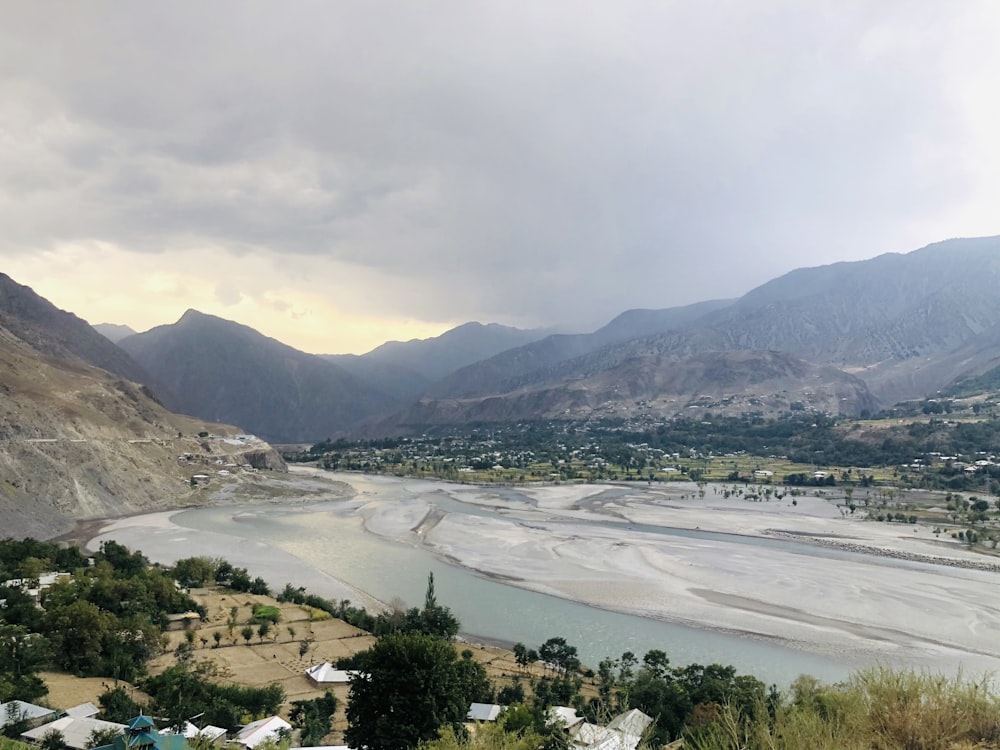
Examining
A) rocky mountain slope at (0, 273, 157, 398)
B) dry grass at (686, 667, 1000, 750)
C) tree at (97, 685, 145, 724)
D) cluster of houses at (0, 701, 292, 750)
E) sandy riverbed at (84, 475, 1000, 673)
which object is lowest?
sandy riverbed at (84, 475, 1000, 673)

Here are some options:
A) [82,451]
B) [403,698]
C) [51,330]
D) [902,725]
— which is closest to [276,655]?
[403,698]

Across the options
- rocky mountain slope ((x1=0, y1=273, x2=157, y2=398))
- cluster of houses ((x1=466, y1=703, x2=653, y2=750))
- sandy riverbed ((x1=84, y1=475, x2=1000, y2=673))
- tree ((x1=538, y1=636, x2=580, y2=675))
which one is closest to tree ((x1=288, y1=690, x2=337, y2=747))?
cluster of houses ((x1=466, y1=703, x2=653, y2=750))

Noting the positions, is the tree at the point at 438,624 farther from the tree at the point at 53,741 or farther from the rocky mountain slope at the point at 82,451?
the rocky mountain slope at the point at 82,451

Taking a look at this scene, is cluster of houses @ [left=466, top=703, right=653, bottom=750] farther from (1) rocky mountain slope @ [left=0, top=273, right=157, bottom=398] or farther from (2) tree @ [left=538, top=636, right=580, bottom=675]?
(1) rocky mountain slope @ [left=0, top=273, right=157, bottom=398]

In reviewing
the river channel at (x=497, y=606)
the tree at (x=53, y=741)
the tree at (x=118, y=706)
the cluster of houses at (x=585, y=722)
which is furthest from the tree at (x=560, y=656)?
the tree at (x=53, y=741)

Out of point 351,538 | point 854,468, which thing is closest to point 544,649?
point 351,538
